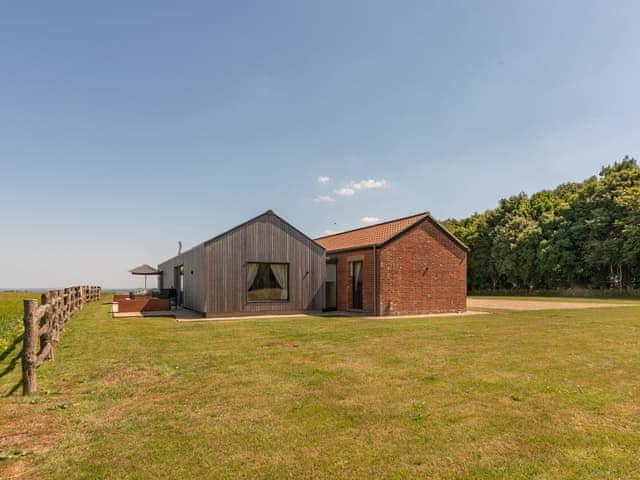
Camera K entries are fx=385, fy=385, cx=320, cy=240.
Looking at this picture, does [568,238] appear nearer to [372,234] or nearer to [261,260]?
[372,234]

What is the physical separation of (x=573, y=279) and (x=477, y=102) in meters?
35.1

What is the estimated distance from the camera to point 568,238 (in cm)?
4162

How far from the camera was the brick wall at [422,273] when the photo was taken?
18625mm

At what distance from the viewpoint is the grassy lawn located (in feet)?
11.8

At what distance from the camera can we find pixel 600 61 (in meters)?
15.8

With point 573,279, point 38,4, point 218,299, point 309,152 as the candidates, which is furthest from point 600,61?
point 573,279

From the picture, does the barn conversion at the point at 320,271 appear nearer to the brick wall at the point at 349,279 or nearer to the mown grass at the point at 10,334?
the brick wall at the point at 349,279

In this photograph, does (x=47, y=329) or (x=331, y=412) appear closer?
(x=331, y=412)

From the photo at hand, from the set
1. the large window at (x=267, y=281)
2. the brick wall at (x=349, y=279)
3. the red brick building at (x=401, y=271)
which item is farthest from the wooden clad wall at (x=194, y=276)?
the brick wall at (x=349, y=279)

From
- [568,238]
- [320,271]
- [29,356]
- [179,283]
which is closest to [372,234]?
[320,271]

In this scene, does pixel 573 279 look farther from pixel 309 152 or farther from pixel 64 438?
pixel 64 438

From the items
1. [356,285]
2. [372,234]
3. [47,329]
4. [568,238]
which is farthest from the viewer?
[568,238]

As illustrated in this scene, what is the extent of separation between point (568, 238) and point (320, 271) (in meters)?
34.4

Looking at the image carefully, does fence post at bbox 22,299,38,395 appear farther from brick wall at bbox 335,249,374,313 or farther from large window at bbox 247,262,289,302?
brick wall at bbox 335,249,374,313
